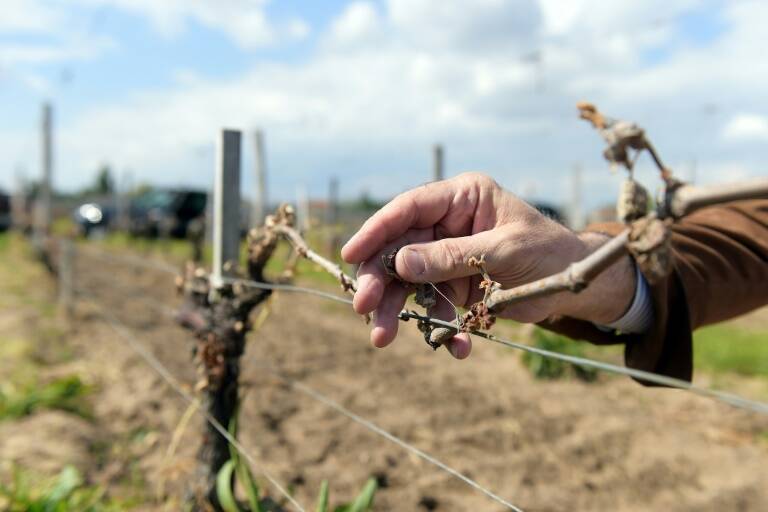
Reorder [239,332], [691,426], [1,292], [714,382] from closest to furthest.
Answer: [239,332] < [691,426] < [714,382] < [1,292]

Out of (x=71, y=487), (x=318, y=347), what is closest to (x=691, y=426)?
(x=318, y=347)

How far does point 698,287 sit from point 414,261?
35.0 inches

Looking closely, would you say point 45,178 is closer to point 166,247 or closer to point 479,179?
point 166,247

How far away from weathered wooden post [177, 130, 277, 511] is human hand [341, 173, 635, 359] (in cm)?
89

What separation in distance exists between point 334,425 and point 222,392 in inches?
61.7

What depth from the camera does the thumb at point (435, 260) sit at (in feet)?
4.22

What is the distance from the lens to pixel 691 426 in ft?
14.1

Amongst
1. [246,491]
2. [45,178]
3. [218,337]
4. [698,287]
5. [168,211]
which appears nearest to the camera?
[698,287]

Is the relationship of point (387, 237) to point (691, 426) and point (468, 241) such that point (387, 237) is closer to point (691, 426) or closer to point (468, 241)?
point (468, 241)

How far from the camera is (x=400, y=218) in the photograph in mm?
1379

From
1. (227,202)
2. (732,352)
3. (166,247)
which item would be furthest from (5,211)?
(227,202)

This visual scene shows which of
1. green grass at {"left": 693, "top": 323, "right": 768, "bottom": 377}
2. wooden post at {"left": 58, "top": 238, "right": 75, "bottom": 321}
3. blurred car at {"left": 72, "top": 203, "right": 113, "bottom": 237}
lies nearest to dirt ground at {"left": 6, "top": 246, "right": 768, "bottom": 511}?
green grass at {"left": 693, "top": 323, "right": 768, "bottom": 377}

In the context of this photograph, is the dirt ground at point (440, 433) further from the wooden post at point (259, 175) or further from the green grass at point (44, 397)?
the wooden post at point (259, 175)

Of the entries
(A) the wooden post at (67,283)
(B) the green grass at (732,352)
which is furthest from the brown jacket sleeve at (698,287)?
(A) the wooden post at (67,283)
